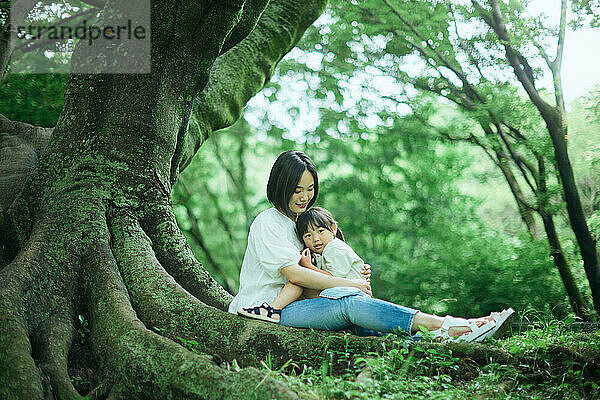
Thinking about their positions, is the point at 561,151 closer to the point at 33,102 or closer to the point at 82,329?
the point at 82,329

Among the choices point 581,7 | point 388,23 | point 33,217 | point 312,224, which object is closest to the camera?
point 312,224

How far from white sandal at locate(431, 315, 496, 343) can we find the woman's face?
124cm

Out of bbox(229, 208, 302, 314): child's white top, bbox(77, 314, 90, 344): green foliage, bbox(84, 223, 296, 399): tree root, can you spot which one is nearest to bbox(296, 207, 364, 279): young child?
bbox(229, 208, 302, 314): child's white top

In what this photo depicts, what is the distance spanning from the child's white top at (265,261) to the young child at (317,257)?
3.0 inches

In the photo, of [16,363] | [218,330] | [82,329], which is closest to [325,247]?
[218,330]

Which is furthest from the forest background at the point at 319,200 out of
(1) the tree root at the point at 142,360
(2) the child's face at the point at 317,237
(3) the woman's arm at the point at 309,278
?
(2) the child's face at the point at 317,237

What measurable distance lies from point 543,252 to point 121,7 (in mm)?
7603

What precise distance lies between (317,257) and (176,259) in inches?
42.5

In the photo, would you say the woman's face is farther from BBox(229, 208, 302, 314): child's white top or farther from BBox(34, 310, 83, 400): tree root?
BBox(34, 310, 83, 400): tree root

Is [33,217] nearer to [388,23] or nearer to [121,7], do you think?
[121,7]

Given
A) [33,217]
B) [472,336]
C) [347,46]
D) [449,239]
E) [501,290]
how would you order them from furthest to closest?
[449,239]
[347,46]
[501,290]
[33,217]
[472,336]

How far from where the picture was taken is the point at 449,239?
39.2 feet

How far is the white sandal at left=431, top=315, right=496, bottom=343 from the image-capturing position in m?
3.43

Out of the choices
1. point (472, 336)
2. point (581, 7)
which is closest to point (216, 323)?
point (472, 336)
